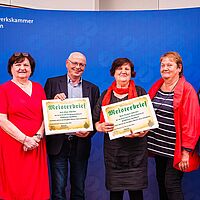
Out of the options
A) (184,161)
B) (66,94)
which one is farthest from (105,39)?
(184,161)

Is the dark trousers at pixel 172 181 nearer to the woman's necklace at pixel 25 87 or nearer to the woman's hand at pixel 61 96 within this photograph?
the woman's hand at pixel 61 96

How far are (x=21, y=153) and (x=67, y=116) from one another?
16.9 inches

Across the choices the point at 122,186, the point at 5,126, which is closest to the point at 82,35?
the point at 5,126

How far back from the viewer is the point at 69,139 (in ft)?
8.80

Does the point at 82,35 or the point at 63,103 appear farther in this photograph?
the point at 82,35

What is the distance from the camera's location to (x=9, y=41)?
2877 mm

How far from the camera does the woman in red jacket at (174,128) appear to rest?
2459mm

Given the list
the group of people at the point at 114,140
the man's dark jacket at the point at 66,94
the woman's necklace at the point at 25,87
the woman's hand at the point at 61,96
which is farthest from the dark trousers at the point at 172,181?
the woman's necklace at the point at 25,87

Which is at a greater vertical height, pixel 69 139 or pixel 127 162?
pixel 69 139

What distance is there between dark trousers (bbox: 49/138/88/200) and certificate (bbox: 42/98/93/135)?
0.64ft

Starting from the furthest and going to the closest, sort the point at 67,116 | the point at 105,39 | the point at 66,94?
the point at 105,39 → the point at 66,94 → the point at 67,116

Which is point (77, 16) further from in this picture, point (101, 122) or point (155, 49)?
point (101, 122)

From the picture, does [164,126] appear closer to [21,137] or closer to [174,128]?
[174,128]

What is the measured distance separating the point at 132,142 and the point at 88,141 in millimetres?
450
